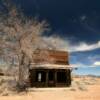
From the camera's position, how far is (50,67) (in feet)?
72.7

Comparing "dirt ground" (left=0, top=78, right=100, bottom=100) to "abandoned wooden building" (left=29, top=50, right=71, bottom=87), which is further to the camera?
"abandoned wooden building" (left=29, top=50, right=71, bottom=87)

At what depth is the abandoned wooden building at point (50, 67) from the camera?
22500 millimetres

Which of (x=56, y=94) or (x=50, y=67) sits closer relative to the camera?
(x=56, y=94)

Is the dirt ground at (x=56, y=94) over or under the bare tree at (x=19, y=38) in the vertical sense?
under

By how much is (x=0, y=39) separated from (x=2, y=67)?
3307 mm

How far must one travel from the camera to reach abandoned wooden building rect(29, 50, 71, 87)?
22.5 meters

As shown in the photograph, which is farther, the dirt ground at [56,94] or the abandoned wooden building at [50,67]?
the abandoned wooden building at [50,67]

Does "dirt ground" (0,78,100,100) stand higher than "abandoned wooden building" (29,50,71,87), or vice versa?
"abandoned wooden building" (29,50,71,87)

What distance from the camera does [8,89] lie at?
19297 millimetres

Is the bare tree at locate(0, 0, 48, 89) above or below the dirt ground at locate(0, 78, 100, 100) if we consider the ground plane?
above

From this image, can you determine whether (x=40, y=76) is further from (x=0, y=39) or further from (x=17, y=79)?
(x=0, y=39)

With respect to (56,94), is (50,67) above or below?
above

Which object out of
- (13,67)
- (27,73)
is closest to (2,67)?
(13,67)

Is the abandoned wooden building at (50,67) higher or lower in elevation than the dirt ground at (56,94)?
higher
